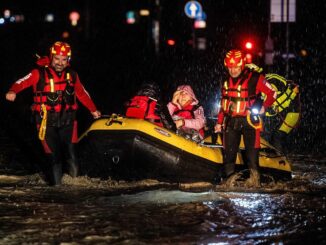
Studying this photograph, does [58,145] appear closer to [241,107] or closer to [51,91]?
[51,91]

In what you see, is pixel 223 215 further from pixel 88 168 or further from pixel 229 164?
pixel 88 168

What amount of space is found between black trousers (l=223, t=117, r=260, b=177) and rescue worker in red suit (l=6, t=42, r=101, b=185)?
2.18 metres

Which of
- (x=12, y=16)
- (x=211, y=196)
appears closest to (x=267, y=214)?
(x=211, y=196)

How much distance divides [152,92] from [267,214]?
2773 mm

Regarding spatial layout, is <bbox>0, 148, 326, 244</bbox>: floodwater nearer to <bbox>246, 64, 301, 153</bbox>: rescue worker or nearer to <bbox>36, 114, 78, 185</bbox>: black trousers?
<bbox>36, 114, 78, 185</bbox>: black trousers

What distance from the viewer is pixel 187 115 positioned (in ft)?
33.7

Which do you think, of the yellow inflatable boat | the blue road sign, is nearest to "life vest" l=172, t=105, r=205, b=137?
the yellow inflatable boat

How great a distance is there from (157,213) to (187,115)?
8.89 feet

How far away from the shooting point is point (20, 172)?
1140 cm

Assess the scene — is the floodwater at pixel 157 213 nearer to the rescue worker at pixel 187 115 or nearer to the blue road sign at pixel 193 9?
the rescue worker at pixel 187 115

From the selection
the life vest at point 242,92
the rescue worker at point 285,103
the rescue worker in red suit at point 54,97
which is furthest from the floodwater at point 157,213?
the rescue worker at point 285,103

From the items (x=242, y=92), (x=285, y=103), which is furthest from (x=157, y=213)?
(x=285, y=103)

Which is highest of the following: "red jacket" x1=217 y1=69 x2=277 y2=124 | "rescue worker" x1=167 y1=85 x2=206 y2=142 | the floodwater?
"red jacket" x1=217 y1=69 x2=277 y2=124

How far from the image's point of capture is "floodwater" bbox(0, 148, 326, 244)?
22.3 ft
